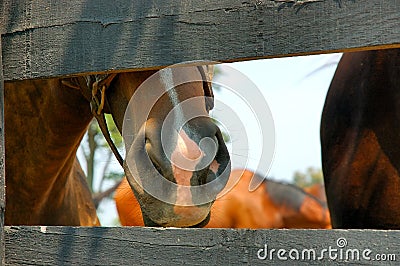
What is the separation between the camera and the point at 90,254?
166 cm

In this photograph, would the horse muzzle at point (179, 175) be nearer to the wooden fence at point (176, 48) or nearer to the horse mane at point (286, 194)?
the wooden fence at point (176, 48)

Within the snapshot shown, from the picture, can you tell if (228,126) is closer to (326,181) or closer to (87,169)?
(326,181)

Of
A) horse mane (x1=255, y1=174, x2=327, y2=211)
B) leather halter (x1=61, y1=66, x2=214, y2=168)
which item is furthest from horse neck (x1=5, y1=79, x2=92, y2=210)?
horse mane (x1=255, y1=174, x2=327, y2=211)

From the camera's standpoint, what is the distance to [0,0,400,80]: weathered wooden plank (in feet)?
4.91

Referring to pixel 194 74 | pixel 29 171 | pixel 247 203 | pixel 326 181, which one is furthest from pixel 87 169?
pixel 194 74

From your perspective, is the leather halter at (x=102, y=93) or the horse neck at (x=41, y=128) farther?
the horse neck at (x=41, y=128)

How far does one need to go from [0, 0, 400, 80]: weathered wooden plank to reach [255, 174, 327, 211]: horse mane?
591 cm

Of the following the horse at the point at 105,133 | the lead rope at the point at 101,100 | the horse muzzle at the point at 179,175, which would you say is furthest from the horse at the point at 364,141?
the horse muzzle at the point at 179,175

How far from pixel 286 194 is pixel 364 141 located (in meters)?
4.16

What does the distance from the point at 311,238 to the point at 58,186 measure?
2075 mm

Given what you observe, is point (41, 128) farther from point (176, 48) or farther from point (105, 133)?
point (176, 48)

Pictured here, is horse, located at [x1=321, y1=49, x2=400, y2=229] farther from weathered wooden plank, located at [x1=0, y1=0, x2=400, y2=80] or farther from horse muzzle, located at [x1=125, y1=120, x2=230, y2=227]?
weathered wooden plank, located at [x1=0, y1=0, x2=400, y2=80]

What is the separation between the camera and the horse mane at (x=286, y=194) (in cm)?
767

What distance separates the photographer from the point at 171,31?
1.66 meters
